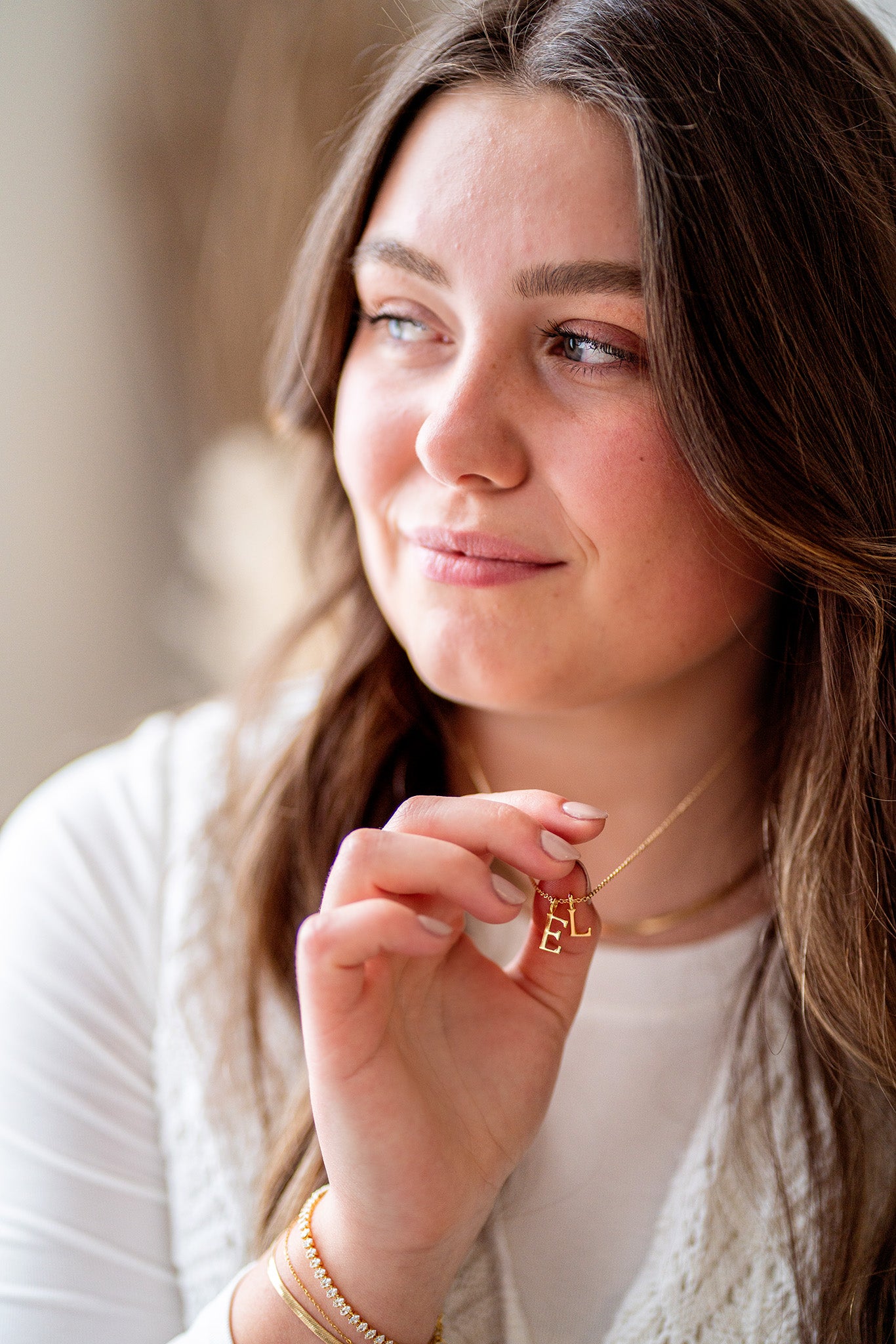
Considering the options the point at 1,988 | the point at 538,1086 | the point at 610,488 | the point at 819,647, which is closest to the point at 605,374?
the point at 610,488

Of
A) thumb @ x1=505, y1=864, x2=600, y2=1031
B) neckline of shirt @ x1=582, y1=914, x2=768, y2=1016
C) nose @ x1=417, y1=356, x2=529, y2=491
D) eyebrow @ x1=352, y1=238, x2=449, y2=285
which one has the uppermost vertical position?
eyebrow @ x1=352, y1=238, x2=449, y2=285

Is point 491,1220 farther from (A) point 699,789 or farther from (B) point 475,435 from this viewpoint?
(B) point 475,435

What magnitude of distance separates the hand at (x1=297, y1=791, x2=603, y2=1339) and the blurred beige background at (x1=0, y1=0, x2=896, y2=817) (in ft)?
3.98

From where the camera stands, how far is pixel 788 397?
0.94 meters

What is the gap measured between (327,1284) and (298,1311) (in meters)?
0.03

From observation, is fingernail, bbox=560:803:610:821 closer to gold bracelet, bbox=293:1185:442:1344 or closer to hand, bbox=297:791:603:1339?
hand, bbox=297:791:603:1339

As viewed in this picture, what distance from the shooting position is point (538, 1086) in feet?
3.17

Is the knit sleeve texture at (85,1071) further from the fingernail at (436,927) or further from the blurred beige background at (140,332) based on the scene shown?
the blurred beige background at (140,332)

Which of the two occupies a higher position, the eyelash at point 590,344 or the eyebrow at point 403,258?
the eyebrow at point 403,258

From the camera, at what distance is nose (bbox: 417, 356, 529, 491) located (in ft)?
3.12

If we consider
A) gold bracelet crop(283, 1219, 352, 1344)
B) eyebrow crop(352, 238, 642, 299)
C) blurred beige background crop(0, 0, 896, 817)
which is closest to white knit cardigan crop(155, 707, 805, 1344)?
gold bracelet crop(283, 1219, 352, 1344)

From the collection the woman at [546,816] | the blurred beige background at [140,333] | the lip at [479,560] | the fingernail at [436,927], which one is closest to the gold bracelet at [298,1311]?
the woman at [546,816]

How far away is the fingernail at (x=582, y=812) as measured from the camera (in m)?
0.84

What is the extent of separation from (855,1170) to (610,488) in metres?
0.72
